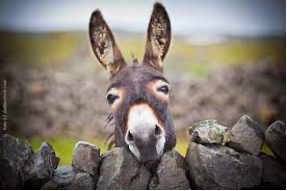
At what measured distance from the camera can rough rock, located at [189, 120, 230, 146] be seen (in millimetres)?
2277

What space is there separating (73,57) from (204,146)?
8.75m

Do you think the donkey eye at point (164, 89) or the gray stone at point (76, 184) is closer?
the gray stone at point (76, 184)

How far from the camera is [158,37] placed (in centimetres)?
282

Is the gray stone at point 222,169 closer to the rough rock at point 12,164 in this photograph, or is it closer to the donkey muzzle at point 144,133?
the donkey muzzle at point 144,133

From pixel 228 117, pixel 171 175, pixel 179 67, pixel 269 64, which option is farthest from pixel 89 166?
pixel 179 67

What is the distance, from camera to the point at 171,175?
2.24m

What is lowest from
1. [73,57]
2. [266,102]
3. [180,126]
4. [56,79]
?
[180,126]

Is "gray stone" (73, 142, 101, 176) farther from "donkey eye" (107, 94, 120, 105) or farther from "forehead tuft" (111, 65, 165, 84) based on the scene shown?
"forehead tuft" (111, 65, 165, 84)

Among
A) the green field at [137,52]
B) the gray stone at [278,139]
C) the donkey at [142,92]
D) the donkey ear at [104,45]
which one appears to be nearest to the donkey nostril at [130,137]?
the donkey at [142,92]

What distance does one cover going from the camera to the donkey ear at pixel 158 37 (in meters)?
2.71

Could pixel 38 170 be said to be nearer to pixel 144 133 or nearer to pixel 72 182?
pixel 72 182

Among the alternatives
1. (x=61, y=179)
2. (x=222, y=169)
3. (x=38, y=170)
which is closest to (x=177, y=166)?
(x=222, y=169)

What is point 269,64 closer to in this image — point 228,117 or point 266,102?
point 266,102

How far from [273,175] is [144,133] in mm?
1202
